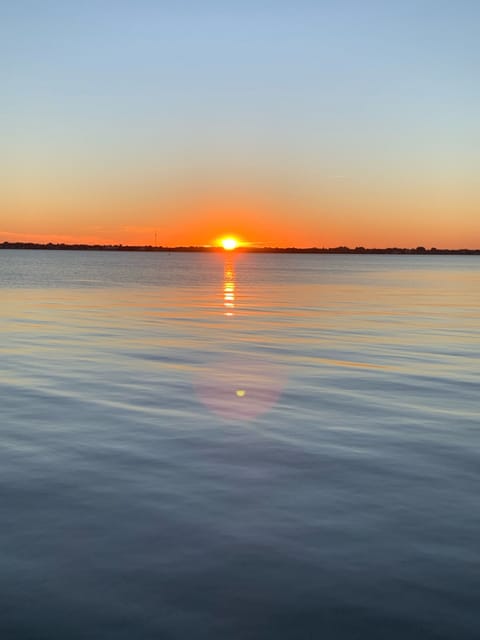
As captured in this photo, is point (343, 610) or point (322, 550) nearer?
point (343, 610)

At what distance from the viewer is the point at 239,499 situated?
10227 mm

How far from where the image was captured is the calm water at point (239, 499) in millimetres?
7086

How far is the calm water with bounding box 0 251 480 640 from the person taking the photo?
279 inches

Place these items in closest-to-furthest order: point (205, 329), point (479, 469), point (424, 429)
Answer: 1. point (479, 469)
2. point (424, 429)
3. point (205, 329)

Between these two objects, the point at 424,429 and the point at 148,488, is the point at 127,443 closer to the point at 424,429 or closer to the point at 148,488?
the point at 148,488

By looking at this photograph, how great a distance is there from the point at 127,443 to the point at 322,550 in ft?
19.0

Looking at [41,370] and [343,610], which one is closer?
[343,610]

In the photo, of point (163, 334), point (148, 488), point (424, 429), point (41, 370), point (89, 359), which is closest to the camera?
point (148, 488)

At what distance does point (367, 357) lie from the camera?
25.4 metres

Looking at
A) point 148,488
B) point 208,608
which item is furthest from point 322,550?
point 148,488

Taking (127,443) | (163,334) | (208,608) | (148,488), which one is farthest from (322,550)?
(163,334)

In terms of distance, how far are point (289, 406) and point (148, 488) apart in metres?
6.67

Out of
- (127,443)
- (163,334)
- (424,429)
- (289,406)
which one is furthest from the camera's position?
(163,334)

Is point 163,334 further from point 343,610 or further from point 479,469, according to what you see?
point 343,610
